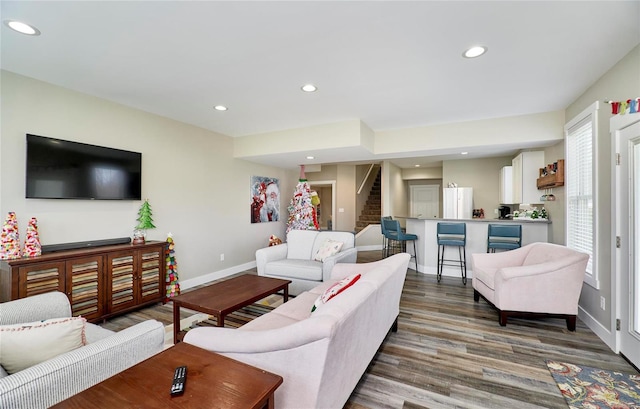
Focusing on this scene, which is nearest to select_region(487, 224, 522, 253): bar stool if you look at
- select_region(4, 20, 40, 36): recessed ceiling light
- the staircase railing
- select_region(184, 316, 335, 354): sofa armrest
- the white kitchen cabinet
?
the white kitchen cabinet

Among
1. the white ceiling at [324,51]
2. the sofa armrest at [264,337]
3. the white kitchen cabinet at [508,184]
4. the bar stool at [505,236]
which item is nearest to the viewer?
the sofa armrest at [264,337]

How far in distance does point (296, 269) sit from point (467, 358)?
2168mm

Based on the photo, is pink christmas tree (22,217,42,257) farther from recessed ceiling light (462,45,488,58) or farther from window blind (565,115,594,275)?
window blind (565,115,594,275)

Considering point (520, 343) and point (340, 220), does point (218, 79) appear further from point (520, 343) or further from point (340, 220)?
point (340, 220)

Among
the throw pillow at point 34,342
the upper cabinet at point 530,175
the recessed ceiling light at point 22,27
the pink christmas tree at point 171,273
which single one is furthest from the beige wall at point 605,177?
the pink christmas tree at point 171,273

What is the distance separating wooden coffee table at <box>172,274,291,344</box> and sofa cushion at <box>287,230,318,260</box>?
1.12m

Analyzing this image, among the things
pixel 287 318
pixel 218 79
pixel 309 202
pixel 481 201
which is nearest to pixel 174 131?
pixel 218 79

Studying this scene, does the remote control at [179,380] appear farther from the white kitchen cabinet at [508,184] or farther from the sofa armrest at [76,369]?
the white kitchen cabinet at [508,184]

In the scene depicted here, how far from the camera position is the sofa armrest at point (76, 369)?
91 cm

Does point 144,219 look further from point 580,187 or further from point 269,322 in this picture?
point 580,187

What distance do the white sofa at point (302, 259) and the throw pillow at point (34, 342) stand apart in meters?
2.61

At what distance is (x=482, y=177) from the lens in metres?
6.73

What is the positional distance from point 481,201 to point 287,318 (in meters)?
6.39

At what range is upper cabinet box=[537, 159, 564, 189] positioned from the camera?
3.58 metres
